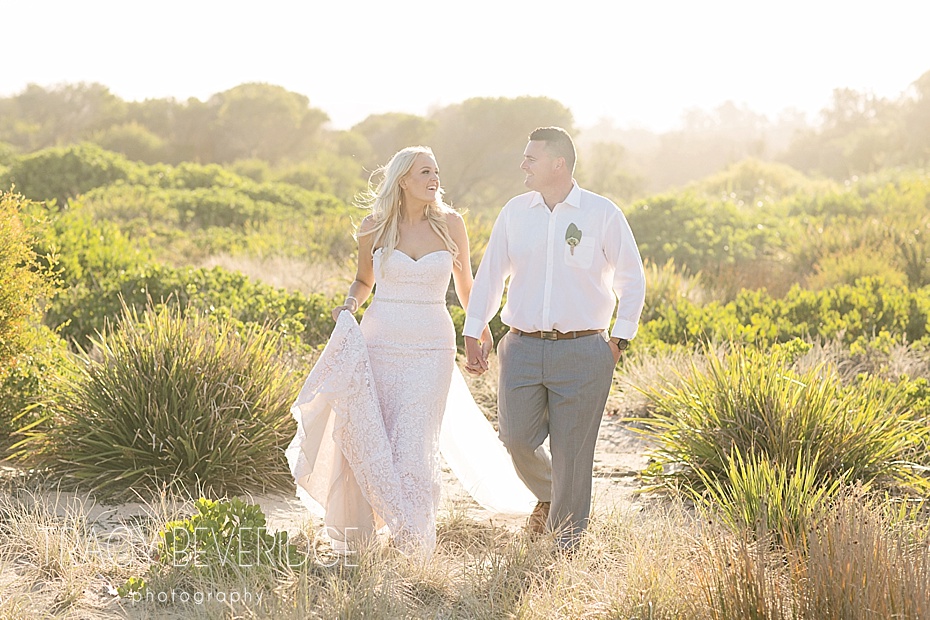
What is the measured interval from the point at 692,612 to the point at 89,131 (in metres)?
42.5

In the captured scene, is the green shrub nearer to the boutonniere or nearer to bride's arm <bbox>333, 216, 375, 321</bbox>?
bride's arm <bbox>333, 216, 375, 321</bbox>

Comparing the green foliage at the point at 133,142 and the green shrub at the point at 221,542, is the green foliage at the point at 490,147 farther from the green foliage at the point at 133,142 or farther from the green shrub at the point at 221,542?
the green shrub at the point at 221,542

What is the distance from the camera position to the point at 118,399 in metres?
6.14

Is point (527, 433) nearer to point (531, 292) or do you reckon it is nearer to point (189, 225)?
point (531, 292)

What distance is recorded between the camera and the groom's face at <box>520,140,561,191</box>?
4832 mm

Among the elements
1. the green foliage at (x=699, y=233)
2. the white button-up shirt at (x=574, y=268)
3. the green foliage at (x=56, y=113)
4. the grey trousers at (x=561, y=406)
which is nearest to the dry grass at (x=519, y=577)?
the grey trousers at (x=561, y=406)

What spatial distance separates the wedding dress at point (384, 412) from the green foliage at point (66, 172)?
71.1 feet

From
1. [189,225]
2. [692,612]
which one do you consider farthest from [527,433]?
[189,225]

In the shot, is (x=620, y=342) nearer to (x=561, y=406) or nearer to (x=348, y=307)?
(x=561, y=406)

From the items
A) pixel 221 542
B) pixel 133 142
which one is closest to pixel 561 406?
pixel 221 542

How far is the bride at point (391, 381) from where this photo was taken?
4934 mm

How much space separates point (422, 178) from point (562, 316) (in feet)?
3.43

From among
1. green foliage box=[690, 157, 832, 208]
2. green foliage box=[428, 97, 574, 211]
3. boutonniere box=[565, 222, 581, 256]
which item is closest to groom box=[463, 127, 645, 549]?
boutonniere box=[565, 222, 581, 256]

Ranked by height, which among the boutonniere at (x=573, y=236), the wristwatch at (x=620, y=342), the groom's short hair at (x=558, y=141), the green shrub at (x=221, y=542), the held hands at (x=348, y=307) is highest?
the groom's short hair at (x=558, y=141)
